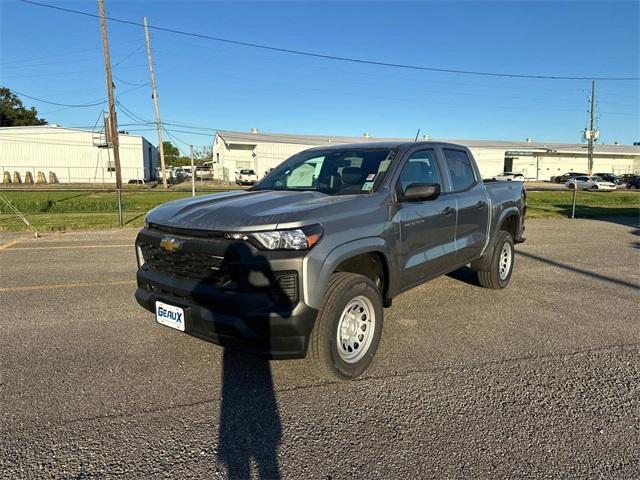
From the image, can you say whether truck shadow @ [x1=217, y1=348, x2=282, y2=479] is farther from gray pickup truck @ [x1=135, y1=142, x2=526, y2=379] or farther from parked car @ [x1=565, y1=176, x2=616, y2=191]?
parked car @ [x1=565, y1=176, x2=616, y2=191]

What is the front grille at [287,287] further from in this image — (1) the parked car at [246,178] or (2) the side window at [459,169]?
(1) the parked car at [246,178]

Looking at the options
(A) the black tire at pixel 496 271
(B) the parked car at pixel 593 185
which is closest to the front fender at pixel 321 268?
(A) the black tire at pixel 496 271

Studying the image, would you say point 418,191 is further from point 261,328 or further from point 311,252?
point 261,328

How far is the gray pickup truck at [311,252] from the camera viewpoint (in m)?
2.93

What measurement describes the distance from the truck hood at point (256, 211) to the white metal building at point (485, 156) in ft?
144

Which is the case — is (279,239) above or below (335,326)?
above

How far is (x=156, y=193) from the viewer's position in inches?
1025

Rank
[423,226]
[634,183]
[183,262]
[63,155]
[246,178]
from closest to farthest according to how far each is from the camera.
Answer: [183,262] < [423,226] < [246,178] < [634,183] < [63,155]

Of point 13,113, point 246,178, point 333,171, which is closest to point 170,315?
point 333,171

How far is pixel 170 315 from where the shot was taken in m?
3.30

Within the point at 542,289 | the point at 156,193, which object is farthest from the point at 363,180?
the point at 156,193

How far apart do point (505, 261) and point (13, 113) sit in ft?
276

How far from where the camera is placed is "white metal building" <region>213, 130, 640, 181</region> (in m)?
49.0

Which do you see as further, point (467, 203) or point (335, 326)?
point (467, 203)
